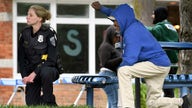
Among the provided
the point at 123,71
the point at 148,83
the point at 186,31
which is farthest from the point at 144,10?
the point at 123,71

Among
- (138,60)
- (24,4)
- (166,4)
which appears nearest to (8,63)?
(24,4)

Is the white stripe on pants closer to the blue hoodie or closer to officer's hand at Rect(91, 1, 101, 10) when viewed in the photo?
the blue hoodie

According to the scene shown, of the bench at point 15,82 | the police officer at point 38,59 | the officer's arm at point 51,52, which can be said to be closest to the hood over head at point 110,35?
the police officer at point 38,59

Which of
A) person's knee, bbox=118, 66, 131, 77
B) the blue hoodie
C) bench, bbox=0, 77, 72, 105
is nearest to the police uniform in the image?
the blue hoodie

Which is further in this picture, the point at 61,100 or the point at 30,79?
the point at 61,100

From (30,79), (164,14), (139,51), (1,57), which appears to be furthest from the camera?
(1,57)

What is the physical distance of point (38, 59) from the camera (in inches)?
350

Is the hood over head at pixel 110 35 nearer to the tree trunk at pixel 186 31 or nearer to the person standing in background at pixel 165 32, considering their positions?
the person standing in background at pixel 165 32

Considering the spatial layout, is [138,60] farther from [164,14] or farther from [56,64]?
[164,14]

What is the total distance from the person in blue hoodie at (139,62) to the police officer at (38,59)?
3.21 ft

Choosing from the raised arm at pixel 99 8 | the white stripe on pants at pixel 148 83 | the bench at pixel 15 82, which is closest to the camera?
the white stripe on pants at pixel 148 83

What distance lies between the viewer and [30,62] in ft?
29.5

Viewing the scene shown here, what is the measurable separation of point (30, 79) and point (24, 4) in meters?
8.44

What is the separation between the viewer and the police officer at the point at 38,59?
8672mm
